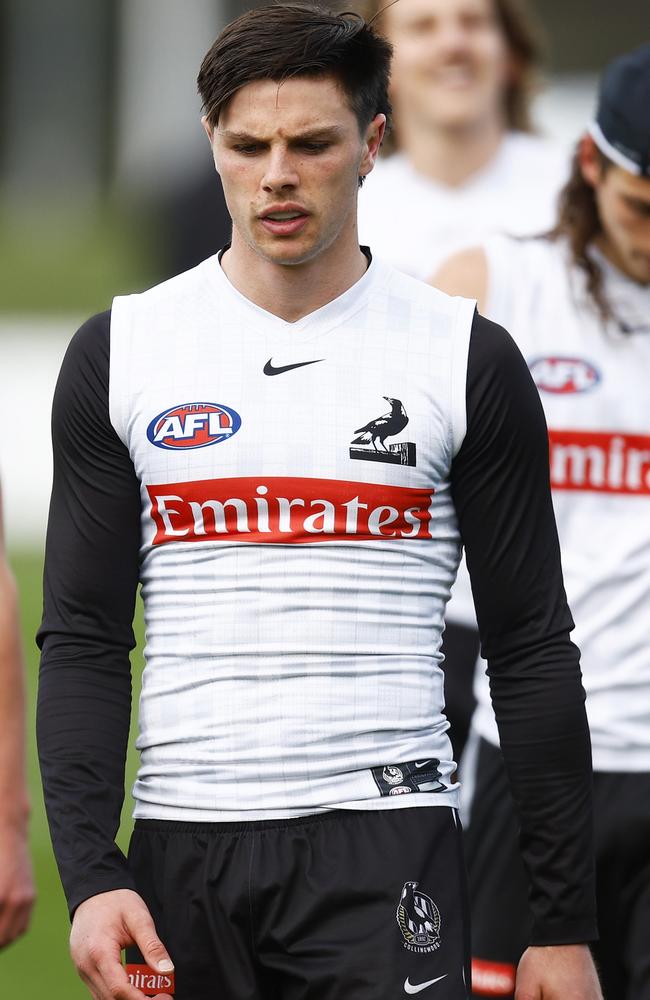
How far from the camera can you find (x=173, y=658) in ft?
10.4

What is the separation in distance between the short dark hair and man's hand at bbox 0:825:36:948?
1.39m

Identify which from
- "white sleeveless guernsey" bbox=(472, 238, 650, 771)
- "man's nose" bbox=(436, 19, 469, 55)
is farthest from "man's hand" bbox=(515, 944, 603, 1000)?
"man's nose" bbox=(436, 19, 469, 55)

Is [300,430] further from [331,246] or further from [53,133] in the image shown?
[53,133]

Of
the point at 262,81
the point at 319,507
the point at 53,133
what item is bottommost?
the point at 319,507

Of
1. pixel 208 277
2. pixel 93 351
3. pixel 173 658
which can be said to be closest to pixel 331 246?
pixel 208 277

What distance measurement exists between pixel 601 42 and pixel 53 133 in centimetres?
678

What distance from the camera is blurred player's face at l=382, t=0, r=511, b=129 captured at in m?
6.26

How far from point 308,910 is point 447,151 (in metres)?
3.71

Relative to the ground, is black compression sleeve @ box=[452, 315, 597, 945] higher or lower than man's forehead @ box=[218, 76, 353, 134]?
lower

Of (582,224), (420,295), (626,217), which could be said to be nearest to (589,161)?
(582,224)

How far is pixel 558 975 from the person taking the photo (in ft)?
10.4

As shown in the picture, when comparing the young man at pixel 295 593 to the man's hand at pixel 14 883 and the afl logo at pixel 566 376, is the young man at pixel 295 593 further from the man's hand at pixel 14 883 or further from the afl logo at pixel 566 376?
the afl logo at pixel 566 376

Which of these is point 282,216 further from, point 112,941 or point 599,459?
point 599,459

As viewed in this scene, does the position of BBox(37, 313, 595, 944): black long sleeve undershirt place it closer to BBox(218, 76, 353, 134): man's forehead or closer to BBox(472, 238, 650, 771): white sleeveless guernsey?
BBox(218, 76, 353, 134): man's forehead
